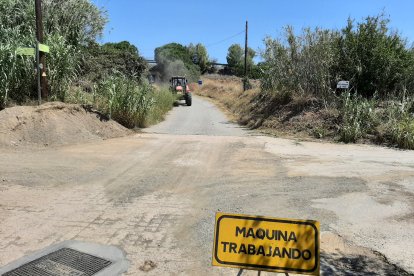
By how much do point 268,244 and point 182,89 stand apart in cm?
3246

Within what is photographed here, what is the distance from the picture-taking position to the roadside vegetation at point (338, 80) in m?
15.7

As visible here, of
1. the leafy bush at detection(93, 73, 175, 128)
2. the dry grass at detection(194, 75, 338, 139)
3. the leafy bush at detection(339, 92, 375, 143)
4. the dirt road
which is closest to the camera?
the dirt road

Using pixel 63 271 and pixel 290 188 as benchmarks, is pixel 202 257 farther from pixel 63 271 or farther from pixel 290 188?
pixel 290 188

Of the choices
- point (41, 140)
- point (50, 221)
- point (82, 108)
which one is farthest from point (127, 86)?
point (50, 221)

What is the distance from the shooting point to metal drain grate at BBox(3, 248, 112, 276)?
4082mm

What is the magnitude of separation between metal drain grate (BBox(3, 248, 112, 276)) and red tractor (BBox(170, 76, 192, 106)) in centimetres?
2938

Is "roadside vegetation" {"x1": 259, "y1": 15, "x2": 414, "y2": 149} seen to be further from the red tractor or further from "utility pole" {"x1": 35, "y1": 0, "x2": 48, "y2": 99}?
the red tractor

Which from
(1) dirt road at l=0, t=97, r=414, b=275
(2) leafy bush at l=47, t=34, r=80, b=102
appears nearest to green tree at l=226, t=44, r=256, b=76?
(2) leafy bush at l=47, t=34, r=80, b=102

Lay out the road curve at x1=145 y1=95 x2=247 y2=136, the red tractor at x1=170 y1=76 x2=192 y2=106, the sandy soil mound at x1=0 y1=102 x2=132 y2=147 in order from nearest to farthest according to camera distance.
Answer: the sandy soil mound at x1=0 y1=102 x2=132 y2=147
the road curve at x1=145 y1=95 x2=247 y2=136
the red tractor at x1=170 y1=76 x2=192 y2=106

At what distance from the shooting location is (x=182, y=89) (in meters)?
35.2

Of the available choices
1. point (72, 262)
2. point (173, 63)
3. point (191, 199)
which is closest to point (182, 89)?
point (191, 199)

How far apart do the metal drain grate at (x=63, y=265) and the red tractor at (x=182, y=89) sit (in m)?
29.4

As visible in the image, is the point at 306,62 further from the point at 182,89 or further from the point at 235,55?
the point at 235,55

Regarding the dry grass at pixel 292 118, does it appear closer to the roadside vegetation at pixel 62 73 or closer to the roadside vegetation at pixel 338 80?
the roadside vegetation at pixel 338 80
